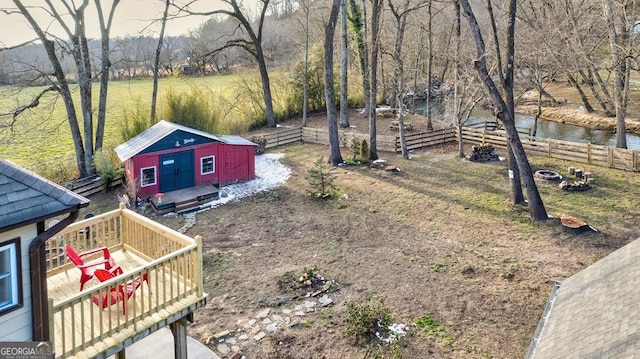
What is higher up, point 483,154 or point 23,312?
point 483,154

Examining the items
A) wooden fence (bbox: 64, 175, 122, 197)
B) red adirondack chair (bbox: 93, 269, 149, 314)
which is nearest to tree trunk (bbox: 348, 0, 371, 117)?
wooden fence (bbox: 64, 175, 122, 197)

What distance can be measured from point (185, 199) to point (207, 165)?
213 centimetres

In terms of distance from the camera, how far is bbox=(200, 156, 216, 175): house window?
55.2ft

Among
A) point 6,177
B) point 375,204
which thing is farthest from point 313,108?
point 6,177

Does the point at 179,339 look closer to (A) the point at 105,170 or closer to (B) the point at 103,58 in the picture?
(A) the point at 105,170

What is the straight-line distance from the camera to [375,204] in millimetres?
15047

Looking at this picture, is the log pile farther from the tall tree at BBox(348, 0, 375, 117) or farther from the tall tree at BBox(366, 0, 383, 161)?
the tall tree at BBox(348, 0, 375, 117)

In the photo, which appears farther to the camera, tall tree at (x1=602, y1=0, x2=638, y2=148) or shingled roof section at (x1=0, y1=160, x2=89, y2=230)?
tall tree at (x1=602, y1=0, x2=638, y2=148)

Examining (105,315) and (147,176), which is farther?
(147,176)

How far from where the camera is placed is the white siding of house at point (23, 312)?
5035 millimetres

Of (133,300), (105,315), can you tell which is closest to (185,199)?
(105,315)

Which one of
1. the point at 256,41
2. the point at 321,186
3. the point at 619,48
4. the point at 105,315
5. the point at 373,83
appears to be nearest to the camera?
the point at 105,315

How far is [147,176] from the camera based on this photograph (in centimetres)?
1562

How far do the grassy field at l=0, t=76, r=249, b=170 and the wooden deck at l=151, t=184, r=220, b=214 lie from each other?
565cm
